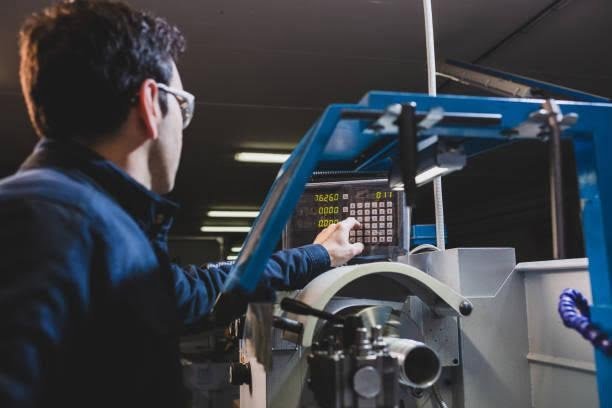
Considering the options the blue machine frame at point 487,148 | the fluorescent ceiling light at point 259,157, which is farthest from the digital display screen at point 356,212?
the fluorescent ceiling light at point 259,157

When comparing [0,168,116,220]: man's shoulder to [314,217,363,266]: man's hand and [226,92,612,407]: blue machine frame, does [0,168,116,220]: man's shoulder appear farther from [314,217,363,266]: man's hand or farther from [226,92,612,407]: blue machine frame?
[314,217,363,266]: man's hand

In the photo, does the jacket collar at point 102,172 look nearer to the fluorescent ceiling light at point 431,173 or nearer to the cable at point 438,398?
the fluorescent ceiling light at point 431,173

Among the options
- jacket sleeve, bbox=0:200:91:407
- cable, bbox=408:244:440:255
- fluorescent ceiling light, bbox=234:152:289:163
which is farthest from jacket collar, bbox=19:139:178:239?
fluorescent ceiling light, bbox=234:152:289:163

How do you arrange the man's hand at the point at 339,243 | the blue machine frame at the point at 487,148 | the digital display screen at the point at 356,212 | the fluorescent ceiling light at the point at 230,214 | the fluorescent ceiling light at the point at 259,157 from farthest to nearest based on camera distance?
the fluorescent ceiling light at the point at 230,214, the fluorescent ceiling light at the point at 259,157, the digital display screen at the point at 356,212, the man's hand at the point at 339,243, the blue machine frame at the point at 487,148

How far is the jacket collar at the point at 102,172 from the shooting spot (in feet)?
2.71

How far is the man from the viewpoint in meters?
0.64

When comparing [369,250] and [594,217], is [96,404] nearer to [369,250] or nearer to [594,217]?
[594,217]

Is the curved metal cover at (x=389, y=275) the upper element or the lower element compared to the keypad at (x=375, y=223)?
lower

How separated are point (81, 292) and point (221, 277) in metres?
0.64

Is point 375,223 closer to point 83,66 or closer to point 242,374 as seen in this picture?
point 242,374

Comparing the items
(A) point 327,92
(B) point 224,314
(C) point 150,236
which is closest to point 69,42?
(C) point 150,236

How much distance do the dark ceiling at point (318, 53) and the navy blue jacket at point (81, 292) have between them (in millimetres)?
1570

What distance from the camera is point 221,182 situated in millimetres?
6469

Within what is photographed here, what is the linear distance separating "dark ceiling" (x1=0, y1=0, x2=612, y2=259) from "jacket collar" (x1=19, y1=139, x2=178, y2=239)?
1.52 metres
